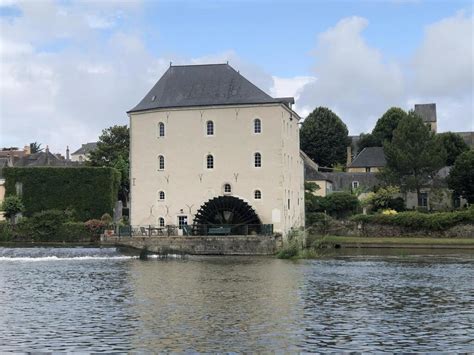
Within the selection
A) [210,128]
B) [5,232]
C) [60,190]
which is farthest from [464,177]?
[5,232]

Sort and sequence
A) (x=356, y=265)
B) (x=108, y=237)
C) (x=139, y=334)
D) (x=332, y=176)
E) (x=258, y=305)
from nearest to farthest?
(x=139, y=334), (x=258, y=305), (x=356, y=265), (x=108, y=237), (x=332, y=176)

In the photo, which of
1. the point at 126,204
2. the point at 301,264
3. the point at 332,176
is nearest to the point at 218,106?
Result: the point at 301,264

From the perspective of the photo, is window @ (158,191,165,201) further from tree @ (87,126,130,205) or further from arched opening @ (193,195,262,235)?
tree @ (87,126,130,205)

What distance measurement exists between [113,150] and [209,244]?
35.7m

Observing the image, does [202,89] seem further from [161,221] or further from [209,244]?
[209,244]

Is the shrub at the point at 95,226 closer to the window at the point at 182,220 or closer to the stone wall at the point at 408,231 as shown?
the window at the point at 182,220

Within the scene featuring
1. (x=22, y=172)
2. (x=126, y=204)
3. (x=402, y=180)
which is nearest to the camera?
(x=22, y=172)

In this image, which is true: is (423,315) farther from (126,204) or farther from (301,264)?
(126,204)

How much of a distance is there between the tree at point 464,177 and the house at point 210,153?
22487 mm

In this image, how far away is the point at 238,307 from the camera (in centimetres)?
2070

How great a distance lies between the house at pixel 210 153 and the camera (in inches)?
1892

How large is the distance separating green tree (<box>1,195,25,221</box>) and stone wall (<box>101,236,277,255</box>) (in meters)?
17.2

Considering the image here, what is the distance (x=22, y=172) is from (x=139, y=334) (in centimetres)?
4673

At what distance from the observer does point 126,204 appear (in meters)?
78.9
